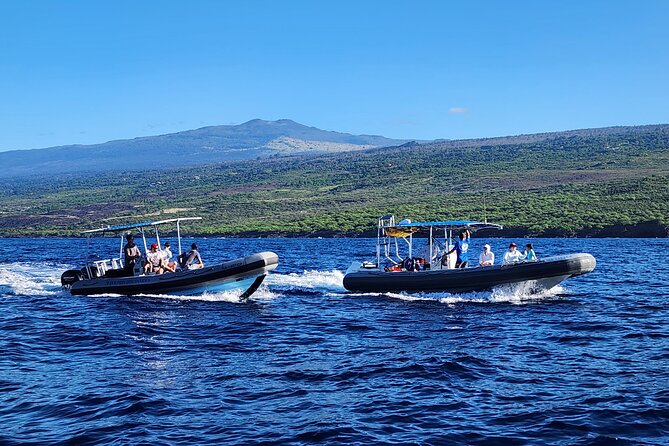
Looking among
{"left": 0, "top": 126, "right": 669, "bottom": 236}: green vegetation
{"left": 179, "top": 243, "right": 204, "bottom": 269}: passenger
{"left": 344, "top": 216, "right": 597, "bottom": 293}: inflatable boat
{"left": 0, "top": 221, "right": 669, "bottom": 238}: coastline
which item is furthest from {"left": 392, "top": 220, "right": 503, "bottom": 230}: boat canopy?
{"left": 0, "top": 126, "right": 669, "bottom": 236}: green vegetation

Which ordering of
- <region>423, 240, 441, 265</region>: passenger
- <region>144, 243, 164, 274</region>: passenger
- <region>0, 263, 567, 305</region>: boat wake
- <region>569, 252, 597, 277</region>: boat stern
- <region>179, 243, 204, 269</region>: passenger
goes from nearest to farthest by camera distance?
<region>569, 252, 597, 277</region>: boat stern, <region>0, 263, 567, 305</region>: boat wake, <region>423, 240, 441, 265</region>: passenger, <region>179, 243, 204, 269</region>: passenger, <region>144, 243, 164, 274</region>: passenger

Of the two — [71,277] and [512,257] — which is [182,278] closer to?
[71,277]

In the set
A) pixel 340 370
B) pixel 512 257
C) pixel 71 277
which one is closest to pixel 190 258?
pixel 71 277

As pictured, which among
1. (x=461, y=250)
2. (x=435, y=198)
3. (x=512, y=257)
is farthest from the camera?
(x=435, y=198)

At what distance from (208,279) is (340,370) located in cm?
1353

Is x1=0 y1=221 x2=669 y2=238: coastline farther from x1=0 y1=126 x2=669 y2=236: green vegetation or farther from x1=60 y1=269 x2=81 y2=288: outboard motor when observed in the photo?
x1=60 y1=269 x2=81 y2=288: outboard motor

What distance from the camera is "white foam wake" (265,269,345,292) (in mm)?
34688

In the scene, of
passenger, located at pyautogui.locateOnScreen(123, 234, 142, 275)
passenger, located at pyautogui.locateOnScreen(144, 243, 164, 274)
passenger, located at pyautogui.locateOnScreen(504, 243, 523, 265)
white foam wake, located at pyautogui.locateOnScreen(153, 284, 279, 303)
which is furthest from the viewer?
passenger, located at pyautogui.locateOnScreen(123, 234, 142, 275)

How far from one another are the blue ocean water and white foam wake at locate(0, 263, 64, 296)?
483 centimetres

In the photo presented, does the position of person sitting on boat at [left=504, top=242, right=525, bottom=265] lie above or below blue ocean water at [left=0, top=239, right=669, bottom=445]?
above

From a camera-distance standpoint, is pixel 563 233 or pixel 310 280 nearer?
pixel 310 280

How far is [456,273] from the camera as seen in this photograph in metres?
27.9

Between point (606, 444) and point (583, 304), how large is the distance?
15802 mm

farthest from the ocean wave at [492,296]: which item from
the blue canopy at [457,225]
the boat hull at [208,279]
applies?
the boat hull at [208,279]
